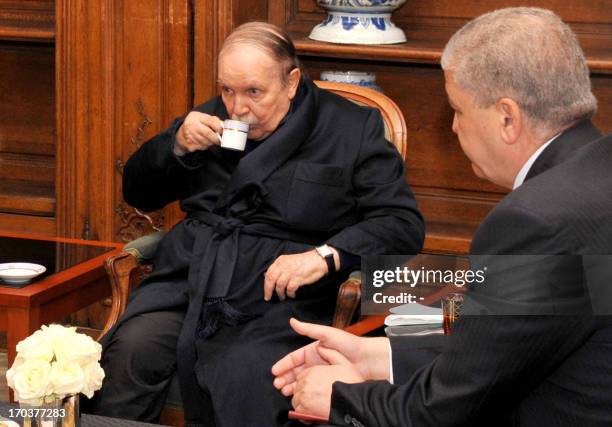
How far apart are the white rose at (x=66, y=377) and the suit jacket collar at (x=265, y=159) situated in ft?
3.74

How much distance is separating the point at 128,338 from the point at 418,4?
6.02ft

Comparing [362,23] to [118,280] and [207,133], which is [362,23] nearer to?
[207,133]

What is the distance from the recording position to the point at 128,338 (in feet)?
8.86

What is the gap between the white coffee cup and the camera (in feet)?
9.02

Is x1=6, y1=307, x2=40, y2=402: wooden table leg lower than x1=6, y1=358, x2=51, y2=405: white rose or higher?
lower

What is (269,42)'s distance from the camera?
2.84 meters

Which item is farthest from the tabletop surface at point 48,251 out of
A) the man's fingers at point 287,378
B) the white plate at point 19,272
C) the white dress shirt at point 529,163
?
the white dress shirt at point 529,163

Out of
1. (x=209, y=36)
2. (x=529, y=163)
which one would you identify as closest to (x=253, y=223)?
(x=209, y=36)

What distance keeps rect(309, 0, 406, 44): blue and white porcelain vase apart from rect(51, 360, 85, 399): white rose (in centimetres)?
212

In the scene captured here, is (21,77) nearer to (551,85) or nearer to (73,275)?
(73,275)

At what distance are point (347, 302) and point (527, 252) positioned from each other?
114 cm

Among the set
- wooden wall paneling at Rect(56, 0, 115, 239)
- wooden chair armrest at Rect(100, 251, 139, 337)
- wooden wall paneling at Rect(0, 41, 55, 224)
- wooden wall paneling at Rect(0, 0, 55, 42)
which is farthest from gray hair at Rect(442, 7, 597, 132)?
wooden wall paneling at Rect(0, 41, 55, 224)

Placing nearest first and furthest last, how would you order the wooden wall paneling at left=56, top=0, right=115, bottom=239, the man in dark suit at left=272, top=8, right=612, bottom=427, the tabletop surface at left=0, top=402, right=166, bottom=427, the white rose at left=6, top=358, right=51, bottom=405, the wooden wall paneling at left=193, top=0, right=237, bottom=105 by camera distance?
the man in dark suit at left=272, top=8, right=612, bottom=427
the white rose at left=6, top=358, right=51, bottom=405
the tabletop surface at left=0, top=402, right=166, bottom=427
the wooden wall paneling at left=193, top=0, right=237, bottom=105
the wooden wall paneling at left=56, top=0, right=115, bottom=239

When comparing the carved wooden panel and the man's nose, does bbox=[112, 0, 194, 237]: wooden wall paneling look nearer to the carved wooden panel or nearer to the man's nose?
the carved wooden panel
